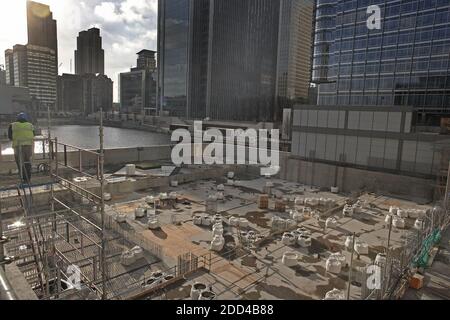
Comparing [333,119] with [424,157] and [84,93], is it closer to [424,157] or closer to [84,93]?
[424,157]

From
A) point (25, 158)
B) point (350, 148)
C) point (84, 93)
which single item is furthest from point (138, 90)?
point (25, 158)

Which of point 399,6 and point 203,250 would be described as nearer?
point 203,250

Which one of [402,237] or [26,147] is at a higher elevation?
[26,147]

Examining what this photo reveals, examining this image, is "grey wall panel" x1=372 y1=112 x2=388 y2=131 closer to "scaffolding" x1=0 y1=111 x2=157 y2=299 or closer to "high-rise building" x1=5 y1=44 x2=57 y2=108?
"scaffolding" x1=0 y1=111 x2=157 y2=299

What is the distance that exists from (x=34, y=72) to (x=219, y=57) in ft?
351

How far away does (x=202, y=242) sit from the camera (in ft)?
63.4

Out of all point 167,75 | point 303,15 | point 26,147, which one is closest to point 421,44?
point 26,147

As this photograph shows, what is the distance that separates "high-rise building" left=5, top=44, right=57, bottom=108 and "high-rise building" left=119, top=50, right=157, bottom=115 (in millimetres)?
36765

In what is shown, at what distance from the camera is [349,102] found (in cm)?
6238

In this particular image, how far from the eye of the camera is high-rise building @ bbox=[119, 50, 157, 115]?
502 ft

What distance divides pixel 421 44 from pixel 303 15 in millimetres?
108250

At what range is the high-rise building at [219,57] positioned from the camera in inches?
4579
